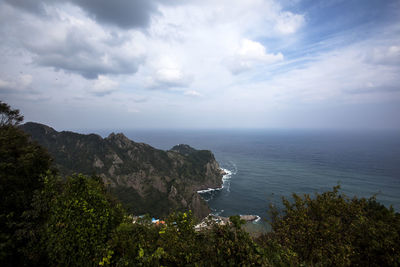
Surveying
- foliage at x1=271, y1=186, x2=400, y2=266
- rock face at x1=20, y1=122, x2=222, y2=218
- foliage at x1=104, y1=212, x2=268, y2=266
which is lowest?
rock face at x1=20, y1=122, x2=222, y2=218

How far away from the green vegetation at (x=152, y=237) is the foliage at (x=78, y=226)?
49 millimetres

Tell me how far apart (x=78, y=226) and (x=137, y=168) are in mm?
92835

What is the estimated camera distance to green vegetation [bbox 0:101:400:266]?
854 centimetres

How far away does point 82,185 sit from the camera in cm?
1184

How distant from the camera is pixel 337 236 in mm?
11141

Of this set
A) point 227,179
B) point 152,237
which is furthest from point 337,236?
point 227,179

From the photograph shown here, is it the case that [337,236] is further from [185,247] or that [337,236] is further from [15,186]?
[15,186]

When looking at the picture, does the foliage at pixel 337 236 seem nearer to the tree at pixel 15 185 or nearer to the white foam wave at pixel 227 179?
the tree at pixel 15 185

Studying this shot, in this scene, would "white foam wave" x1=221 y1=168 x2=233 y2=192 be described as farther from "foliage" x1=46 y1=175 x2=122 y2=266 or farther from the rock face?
"foliage" x1=46 y1=175 x2=122 y2=266

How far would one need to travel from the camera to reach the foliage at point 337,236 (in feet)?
31.8

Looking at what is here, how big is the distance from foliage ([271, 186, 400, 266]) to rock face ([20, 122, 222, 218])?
65.0m

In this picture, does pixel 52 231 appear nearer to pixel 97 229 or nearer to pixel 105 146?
pixel 97 229

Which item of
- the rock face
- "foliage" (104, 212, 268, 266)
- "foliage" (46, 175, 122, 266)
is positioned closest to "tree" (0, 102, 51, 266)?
"foliage" (46, 175, 122, 266)

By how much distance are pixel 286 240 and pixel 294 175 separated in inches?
4448
